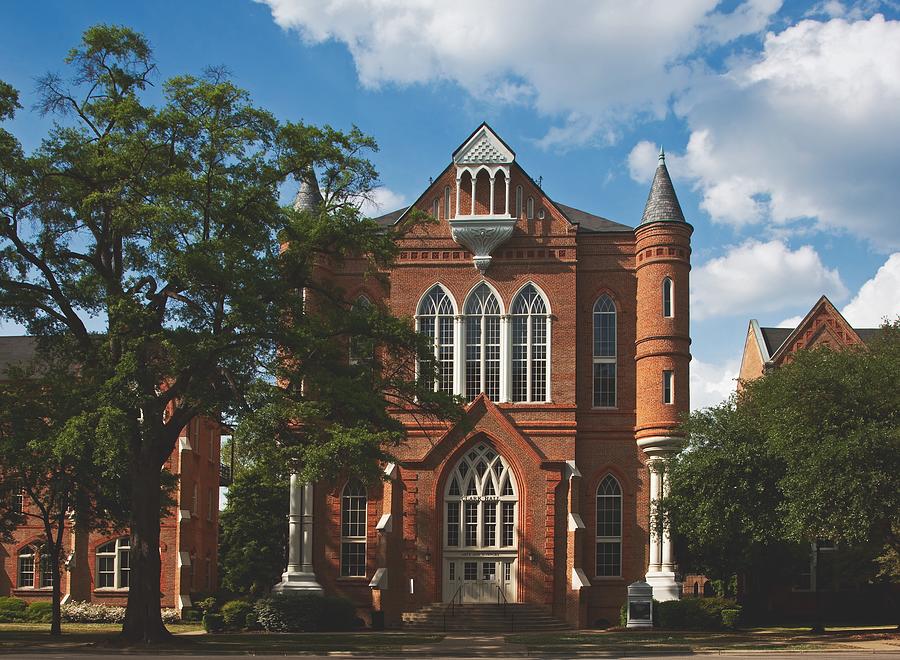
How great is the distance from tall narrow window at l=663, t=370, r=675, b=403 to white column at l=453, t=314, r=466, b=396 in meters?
7.66

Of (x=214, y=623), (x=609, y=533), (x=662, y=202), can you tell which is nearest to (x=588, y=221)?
(x=662, y=202)

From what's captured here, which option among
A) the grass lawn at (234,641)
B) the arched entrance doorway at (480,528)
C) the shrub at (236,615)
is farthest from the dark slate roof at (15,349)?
the arched entrance doorway at (480,528)

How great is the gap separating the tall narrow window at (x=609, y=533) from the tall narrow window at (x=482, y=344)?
576 cm

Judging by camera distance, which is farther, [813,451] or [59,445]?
[813,451]

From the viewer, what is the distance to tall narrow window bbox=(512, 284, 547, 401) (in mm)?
43594

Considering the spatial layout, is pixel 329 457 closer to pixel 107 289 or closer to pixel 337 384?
pixel 337 384

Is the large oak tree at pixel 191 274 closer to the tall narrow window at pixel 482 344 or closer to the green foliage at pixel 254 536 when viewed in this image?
the tall narrow window at pixel 482 344

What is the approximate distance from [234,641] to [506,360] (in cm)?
1688

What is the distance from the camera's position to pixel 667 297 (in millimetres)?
43250

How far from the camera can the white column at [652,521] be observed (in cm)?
4028

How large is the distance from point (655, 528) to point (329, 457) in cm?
1640

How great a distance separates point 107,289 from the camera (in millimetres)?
29594

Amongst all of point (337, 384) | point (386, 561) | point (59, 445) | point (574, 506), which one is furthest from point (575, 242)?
point (59, 445)

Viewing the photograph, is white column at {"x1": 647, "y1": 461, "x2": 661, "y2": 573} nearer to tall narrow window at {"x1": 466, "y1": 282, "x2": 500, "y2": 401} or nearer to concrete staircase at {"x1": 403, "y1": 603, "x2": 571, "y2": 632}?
concrete staircase at {"x1": 403, "y1": 603, "x2": 571, "y2": 632}
